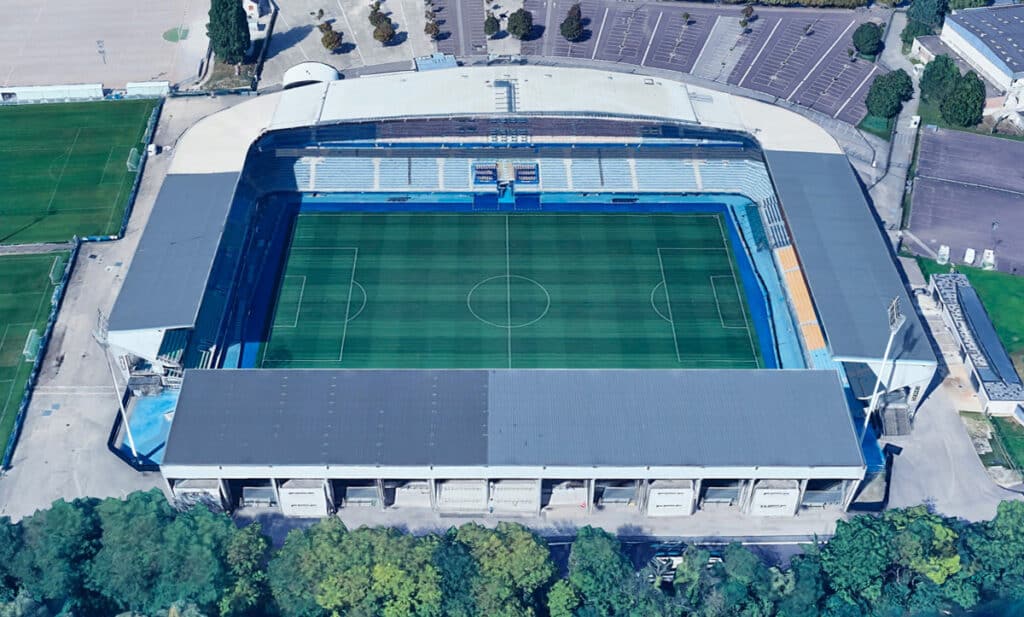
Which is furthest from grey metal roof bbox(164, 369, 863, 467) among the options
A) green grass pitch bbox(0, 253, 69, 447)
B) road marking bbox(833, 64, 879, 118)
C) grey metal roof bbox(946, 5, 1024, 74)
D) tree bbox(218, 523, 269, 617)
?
grey metal roof bbox(946, 5, 1024, 74)

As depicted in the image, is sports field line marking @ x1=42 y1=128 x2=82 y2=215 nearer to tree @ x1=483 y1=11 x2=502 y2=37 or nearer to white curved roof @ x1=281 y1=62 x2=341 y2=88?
white curved roof @ x1=281 y1=62 x2=341 y2=88

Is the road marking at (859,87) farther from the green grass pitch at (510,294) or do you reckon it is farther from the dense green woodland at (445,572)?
the dense green woodland at (445,572)

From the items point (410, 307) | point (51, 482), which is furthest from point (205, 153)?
point (51, 482)

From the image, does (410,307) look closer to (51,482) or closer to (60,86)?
(51,482)

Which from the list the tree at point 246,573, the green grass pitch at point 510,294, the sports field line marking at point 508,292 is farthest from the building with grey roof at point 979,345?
the tree at point 246,573

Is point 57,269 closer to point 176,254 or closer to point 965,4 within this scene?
point 176,254
